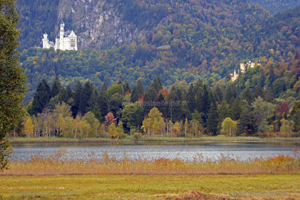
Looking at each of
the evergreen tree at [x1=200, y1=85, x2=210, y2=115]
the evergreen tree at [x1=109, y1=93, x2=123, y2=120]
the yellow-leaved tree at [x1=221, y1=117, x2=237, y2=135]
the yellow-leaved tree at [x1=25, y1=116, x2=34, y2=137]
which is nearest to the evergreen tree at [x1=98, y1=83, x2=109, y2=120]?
the evergreen tree at [x1=109, y1=93, x2=123, y2=120]

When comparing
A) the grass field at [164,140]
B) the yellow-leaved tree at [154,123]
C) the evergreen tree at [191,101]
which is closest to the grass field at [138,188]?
the grass field at [164,140]

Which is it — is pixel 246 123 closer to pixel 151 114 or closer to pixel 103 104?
pixel 151 114

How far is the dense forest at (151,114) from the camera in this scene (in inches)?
4569

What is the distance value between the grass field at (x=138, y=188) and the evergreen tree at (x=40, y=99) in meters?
113

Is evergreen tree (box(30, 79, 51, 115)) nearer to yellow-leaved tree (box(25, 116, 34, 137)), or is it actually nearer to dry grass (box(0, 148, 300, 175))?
yellow-leaved tree (box(25, 116, 34, 137))

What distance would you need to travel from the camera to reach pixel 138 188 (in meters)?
21.9

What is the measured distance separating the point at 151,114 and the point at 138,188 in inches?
4009

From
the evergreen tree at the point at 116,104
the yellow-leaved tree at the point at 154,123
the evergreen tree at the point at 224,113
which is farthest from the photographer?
the evergreen tree at the point at 116,104

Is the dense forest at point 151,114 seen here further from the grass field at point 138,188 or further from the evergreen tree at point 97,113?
the grass field at point 138,188

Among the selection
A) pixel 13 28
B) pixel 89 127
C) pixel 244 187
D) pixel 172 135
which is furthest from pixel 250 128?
pixel 13 28

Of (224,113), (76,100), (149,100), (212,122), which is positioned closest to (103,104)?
(76,100)

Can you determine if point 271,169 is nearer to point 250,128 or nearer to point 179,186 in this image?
point 179,186

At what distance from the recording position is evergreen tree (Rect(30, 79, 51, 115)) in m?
135

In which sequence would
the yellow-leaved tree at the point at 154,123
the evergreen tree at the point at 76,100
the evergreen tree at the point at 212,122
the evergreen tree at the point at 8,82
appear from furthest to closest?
the evergreen tree at the point at 76,100 < the evergreen tree at the point at 212,122 < the yellow-leaved tree at the point at 154,123 < the evergreen tree at the point at 8,82
